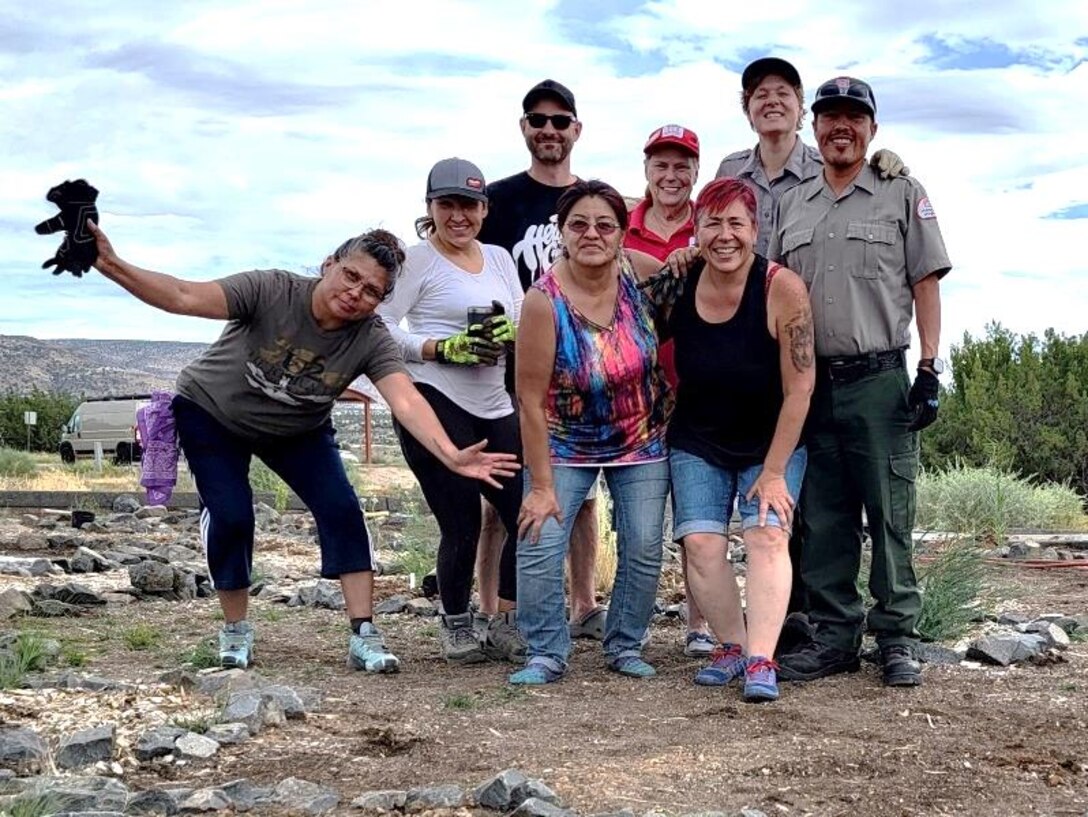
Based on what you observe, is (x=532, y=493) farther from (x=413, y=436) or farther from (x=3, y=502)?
(x=3, y=502)

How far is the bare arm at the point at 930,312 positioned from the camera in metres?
5.98

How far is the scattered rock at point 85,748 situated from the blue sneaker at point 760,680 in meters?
2.31

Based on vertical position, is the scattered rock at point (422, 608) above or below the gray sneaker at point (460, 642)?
below

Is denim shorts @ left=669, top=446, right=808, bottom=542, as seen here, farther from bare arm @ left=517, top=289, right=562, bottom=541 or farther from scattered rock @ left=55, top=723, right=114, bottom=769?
scattered rock @ left=55, top=723, right=114, bottom=769

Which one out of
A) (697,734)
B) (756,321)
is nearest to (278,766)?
(697,734)

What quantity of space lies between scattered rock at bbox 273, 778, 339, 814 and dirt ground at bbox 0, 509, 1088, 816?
9 centimetres

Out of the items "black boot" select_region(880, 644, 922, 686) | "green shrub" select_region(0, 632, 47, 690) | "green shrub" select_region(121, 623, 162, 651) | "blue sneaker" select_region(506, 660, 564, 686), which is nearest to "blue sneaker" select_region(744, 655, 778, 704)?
"black boot" select_region(880, 644, 922, 686)

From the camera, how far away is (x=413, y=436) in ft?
20.7

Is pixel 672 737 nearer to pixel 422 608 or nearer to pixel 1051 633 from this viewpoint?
pixel 1051 633

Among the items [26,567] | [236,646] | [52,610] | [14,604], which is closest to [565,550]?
[236,646]

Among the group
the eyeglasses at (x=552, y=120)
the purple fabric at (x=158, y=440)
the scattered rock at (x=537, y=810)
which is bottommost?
the scattered rock at (x=537, y=810)

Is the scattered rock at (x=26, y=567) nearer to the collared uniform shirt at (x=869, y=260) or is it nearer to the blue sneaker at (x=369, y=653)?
the blue sneaker at (x=369, y=653)

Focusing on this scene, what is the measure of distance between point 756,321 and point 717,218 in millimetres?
429

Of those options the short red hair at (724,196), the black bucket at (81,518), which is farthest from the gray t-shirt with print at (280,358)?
the black bucket at (81,518)
